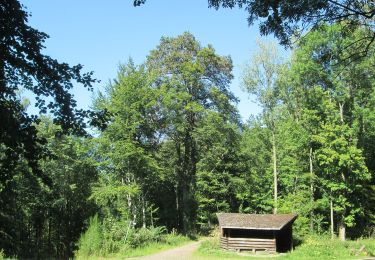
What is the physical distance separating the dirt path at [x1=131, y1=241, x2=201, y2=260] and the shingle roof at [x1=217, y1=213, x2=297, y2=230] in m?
3.30

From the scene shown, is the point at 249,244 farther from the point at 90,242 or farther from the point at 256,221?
the point at 90,242

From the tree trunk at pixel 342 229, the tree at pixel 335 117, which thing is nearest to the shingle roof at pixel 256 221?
the tree trunk at pixel 342 229

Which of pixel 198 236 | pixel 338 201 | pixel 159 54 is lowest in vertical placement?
pixel 198 236

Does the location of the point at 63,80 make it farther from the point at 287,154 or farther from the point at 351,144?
the point at 287,154

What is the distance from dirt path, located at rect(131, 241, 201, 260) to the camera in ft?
89.0

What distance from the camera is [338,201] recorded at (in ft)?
116

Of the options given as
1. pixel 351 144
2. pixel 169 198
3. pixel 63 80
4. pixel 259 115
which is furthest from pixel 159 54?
pixel 63 80

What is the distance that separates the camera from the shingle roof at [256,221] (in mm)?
30312

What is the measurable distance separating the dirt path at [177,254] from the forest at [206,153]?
7.95 feet

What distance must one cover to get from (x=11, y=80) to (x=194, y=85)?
35227mm

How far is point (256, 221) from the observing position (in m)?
31.2

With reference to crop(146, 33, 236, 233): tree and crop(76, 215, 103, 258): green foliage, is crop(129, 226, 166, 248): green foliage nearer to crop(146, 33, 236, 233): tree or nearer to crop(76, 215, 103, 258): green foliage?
crop(76, 215, 103, 258): green foliage

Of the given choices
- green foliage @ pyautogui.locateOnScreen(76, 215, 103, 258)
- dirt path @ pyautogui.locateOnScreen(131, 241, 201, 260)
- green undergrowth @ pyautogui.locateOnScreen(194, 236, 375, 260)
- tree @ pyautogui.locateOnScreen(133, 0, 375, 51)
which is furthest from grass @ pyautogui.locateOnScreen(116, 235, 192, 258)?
tree @ pyautogui.locateOnScreen(133, 0, 375, 51)

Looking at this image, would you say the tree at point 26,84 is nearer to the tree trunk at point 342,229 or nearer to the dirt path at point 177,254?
the dirt path at point 177,254
